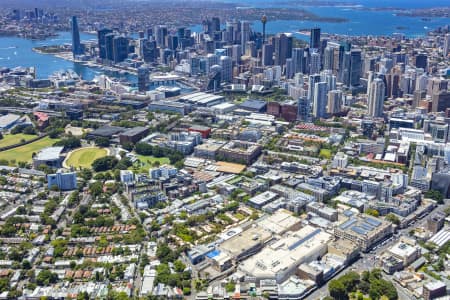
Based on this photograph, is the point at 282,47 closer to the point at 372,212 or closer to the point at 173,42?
the point at 173,42

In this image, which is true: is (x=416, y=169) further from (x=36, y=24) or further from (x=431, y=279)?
(x=36, y=24)

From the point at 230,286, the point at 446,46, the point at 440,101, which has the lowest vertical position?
the point at 230,286

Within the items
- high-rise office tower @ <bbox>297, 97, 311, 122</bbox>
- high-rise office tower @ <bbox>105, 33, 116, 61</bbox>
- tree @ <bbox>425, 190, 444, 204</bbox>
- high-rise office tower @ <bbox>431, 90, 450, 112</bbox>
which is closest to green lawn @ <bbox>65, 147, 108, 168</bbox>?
high-rise office tower @ <bbox>297, 97, 311, 122</bbox>

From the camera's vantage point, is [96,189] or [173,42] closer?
[96,189]

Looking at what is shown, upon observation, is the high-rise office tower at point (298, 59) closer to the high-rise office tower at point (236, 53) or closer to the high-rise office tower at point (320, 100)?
the high-rise office tower at point (236, 53)

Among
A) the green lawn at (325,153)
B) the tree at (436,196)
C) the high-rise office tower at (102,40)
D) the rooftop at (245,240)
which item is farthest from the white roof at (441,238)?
the high-rise office tower at (102,40)

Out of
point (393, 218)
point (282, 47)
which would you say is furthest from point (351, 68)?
point (393, 218)
